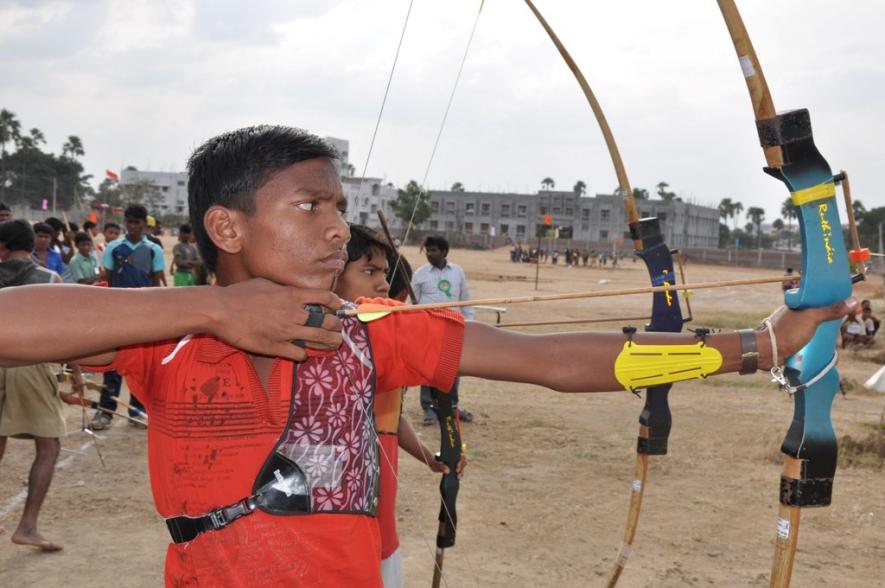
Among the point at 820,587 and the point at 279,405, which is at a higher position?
the point at 279,405

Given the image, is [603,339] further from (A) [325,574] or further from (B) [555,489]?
(B) [555,489]

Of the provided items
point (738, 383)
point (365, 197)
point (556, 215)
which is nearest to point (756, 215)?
point (556, 215)

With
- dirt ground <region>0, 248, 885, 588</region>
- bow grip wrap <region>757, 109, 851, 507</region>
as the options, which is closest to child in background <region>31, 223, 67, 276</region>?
dirt ground <region>0, 248, 885, 588</region>

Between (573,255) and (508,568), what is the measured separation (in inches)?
1820

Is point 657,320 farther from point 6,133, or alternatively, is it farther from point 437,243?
point 6,133

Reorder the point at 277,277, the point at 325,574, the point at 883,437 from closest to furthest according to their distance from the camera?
the point at 325,574, the point at 277,277, the point at 883,437

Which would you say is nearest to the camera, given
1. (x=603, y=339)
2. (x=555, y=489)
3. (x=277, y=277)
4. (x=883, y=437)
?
(x=277, y=277)

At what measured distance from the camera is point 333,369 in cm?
168

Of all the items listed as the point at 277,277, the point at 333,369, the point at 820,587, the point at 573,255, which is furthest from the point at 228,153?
the point at 573,255

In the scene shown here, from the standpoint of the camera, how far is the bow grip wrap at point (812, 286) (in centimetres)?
195

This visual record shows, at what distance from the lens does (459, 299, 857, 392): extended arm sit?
5.89 feet

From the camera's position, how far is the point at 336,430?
5.44ft

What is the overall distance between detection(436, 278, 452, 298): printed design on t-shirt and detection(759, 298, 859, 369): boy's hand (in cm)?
631

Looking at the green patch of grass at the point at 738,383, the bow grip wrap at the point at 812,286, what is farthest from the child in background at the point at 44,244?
the bow grip wrap at the point at 812,286
